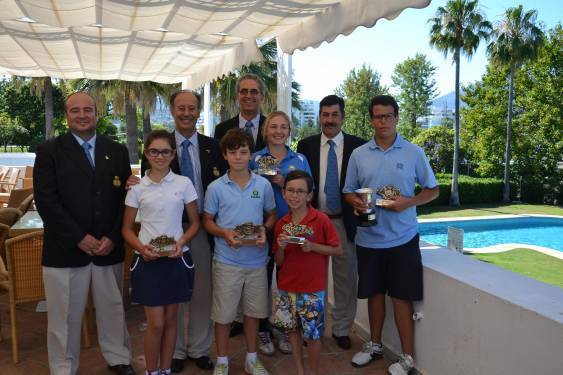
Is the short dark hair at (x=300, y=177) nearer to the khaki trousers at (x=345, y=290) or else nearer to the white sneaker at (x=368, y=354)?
the khaki trousers at (x=345, y=290)

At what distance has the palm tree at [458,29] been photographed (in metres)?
24.5

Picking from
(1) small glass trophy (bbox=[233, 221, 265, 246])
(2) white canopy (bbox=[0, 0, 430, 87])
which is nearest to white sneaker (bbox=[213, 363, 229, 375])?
(1) small glass trophy (bbox=[233, 221, 265, 246])

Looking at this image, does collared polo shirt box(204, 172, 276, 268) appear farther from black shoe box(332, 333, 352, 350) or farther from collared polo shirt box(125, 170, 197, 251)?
black shoe box(332, 333, 352, 350)

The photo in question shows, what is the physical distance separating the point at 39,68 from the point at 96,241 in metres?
6.43

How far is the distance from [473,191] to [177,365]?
23355 millimetres

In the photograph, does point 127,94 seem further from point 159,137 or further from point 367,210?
point 367,210

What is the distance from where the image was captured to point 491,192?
80.5ft

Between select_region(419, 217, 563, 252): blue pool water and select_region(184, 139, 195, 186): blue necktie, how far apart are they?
12555 mm

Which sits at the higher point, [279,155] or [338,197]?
[279,155]

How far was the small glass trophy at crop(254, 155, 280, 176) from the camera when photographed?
282cm

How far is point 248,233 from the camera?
251cm

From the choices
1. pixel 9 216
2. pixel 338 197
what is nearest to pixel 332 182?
pixel 338 197

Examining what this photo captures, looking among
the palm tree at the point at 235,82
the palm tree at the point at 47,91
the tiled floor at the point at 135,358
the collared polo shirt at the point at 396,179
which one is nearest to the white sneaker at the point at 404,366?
the tiled floor at the point at 135,358

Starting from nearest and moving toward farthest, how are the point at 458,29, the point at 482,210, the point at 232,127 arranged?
the point at 232,127 < the point at 482,210 < the point at 458,29
